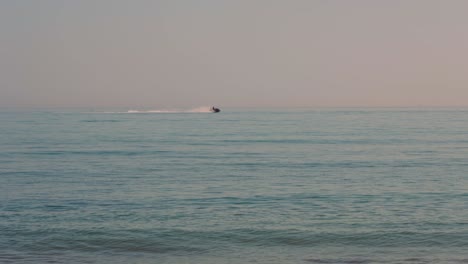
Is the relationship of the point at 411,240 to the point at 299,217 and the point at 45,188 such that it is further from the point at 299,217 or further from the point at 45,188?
the point at 45,188

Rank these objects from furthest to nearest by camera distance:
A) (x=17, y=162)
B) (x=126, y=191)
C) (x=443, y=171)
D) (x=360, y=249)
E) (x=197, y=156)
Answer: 1. (x=197, y=156)
2. (x=17, y=162)
3. (x=443, y=171)
4. (x=126, y=191)
5. (x=360, y=249)

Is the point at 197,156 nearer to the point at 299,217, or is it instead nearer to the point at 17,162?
the point at 17,162

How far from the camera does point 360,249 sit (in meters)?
20.5

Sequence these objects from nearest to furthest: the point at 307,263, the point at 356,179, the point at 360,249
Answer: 1. the point at 307,263
2. the point at 360,249
3. the point at 356,179

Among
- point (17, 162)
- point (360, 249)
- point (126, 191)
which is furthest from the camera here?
point (17, 162)

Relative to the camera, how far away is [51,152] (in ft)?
164

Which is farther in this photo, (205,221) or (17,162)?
(17,162)

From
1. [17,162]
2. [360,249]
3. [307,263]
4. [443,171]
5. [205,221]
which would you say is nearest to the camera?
[307,263]

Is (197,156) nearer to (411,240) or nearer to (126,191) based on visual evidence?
(126,191)

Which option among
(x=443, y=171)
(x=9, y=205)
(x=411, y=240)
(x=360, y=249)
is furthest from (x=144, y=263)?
(x=443, y=171)

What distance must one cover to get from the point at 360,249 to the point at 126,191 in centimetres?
1384

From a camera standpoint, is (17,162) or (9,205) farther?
(17,162)

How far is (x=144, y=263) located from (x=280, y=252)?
4.24 meters

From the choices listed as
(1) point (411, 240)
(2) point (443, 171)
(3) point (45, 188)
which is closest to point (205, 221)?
(1) point (411, 240)
